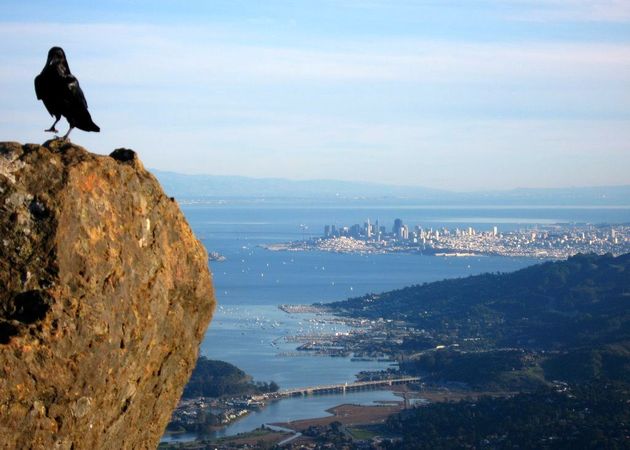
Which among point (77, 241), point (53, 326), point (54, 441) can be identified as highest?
point (77, 241)

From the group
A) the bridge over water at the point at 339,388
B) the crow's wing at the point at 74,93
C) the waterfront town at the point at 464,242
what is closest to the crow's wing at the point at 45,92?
the crow's wing at the point at 74,93

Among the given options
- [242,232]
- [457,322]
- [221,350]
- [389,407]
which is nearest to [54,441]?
[389,407]

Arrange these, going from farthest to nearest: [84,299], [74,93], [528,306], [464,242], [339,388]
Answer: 1. [464,242]
2. [528,306]
3. [339,388]
4. [74,93]
5. [84,299]

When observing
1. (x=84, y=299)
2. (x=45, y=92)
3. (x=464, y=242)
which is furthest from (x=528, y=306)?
(x=464, y=242)

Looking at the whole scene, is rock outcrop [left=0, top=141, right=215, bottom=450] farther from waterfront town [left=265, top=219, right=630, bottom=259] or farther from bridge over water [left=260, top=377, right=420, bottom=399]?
waterfront town [left=265, top=219, right=630, bottom=259]

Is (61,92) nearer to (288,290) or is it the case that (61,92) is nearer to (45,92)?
(45,92)

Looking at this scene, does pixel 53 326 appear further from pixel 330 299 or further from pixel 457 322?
pixel 330 299
